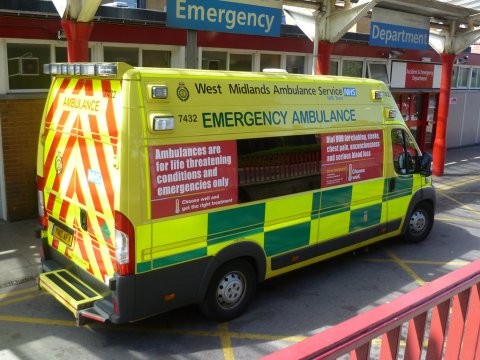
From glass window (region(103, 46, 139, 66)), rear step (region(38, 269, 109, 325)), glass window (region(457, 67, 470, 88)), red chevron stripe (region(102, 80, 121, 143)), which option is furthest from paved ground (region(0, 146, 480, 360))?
glass window (region(457, 67, 470, 88))

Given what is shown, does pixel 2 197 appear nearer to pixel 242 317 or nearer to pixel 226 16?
pixel 226 16

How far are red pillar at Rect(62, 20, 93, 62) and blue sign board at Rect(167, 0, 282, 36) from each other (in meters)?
1.28

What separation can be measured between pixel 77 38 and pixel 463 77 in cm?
1629

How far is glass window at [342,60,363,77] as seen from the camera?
14166mm

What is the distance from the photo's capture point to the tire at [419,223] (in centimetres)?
813

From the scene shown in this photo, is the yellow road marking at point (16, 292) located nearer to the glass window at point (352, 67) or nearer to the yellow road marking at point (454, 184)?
the yellow road marking at point (454, 184)

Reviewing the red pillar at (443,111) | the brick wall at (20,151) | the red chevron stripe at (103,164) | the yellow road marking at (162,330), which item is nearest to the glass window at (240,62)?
the brick wall at (20,151)

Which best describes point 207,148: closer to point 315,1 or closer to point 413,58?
point 315,1

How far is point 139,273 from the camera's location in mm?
4574

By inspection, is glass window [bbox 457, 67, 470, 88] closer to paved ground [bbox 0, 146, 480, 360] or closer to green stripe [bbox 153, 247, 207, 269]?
paved ground [bbox 0, 146, 480, 360]

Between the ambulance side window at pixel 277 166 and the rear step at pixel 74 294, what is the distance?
178 cm

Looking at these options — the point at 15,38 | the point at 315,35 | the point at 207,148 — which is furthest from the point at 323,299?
the point at 15,38

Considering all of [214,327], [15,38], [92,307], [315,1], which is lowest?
[214,327]

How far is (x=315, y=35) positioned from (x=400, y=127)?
2895 millimetres
